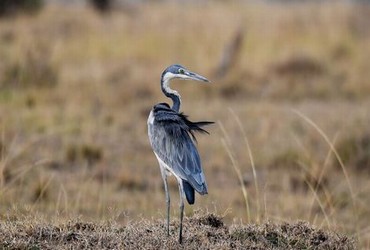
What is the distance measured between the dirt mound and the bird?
22 cm

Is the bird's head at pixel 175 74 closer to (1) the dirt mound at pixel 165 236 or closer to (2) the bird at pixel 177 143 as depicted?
(2) the bird at pixel 177 143

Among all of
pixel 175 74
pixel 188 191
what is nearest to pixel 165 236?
pixel 188 191

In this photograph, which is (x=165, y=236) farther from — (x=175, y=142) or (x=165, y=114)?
(x=165, y=114)

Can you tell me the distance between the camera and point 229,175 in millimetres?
11445

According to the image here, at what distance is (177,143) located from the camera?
234 inches

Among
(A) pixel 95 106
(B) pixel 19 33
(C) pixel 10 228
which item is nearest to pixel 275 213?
(C) pixel 10 228

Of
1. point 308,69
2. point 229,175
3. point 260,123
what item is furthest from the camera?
point 308,69

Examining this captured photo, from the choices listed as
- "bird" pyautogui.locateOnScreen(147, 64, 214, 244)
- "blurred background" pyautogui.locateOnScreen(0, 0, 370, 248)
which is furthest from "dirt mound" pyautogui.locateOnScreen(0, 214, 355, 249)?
"blurred background" pyautogui.locateOnScreen(0, 0, 370, 248)

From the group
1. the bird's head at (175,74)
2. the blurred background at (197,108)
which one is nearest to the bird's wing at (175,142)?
the bird's head at (175,74)

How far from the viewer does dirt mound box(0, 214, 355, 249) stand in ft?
19.6

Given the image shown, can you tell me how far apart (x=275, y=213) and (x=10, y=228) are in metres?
3.90

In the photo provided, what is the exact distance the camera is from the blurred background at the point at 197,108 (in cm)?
962

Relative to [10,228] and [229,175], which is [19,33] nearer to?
[229,175]

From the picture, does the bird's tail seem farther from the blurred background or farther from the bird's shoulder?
the blurred background
